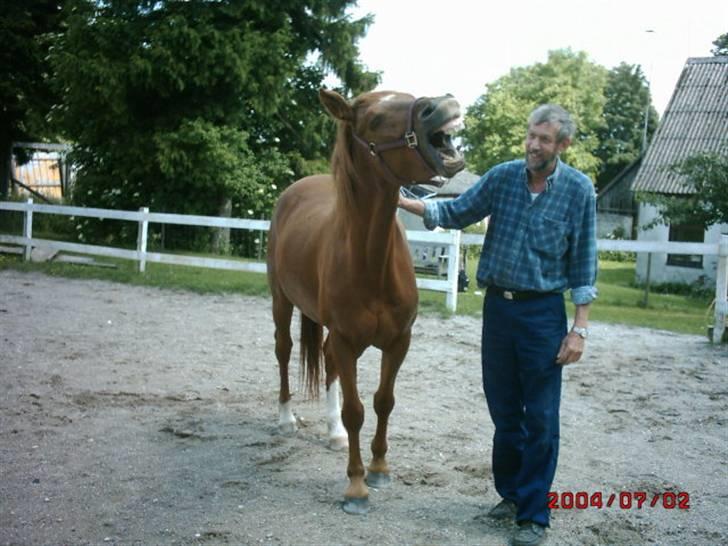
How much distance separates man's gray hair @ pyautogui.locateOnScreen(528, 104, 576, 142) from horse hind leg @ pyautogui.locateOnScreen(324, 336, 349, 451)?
1.91m

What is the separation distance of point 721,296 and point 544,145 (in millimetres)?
6351

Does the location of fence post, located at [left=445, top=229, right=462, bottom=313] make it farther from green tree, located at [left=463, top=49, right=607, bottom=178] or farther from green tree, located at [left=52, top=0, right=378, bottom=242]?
green tree, located at [left=463, top=49, right=607, bottom=178]

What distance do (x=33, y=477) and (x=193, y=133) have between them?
507 inches

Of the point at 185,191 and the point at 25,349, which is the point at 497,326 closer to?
the point at 25,349

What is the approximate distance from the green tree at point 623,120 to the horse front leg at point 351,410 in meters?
54.5

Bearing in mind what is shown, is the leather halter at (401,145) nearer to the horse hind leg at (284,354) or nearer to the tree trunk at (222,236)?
the horse hind leg at (284,354)

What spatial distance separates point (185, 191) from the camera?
1778cm

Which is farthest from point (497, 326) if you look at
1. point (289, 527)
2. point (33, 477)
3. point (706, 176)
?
point (706, 176)

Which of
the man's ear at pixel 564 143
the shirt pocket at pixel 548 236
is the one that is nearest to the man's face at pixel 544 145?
the man's ear at pixel 564 143

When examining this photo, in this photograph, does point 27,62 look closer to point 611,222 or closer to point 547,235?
point 547,235

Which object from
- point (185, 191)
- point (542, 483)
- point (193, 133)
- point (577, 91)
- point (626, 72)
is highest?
point (626, 72)

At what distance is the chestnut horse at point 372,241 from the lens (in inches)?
117

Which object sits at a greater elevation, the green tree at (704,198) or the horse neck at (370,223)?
the green tree at (704,198)

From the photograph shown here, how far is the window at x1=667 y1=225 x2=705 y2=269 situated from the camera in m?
17.8
